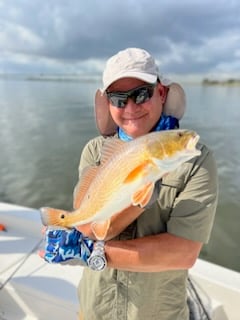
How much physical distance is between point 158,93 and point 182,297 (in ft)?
3.71

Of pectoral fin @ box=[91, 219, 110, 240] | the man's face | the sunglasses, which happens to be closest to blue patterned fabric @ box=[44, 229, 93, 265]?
pectoral fin @ box=[91, 219, 110, 240]

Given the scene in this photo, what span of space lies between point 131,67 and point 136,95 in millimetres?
146

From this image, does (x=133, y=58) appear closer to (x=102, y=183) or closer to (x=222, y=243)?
(x=102, y=183)

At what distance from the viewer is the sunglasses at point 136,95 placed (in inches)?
73.7

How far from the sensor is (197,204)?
1732 millimetres

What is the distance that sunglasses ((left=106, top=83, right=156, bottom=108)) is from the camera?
187 cm

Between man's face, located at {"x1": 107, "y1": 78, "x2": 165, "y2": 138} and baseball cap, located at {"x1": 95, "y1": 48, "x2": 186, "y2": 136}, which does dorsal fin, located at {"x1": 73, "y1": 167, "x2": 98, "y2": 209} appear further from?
baseball cap, located at {"x1": 95, "y1": 48, "x2": 186, "y2": 136}

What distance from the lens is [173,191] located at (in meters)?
1.80

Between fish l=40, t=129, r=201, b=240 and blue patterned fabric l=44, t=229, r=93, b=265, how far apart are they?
0.07m

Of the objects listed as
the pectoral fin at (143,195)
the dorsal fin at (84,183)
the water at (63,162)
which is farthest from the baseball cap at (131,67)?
the water at (63,162)

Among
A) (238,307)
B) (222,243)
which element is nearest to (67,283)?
(238,307)

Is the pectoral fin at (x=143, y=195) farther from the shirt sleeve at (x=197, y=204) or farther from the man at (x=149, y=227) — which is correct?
the shirt sleeve at (x=197, y=204)

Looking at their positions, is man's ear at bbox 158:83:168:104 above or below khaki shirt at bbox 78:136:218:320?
above

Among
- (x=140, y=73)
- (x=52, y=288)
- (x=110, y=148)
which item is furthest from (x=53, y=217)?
(x=52, y=288)
